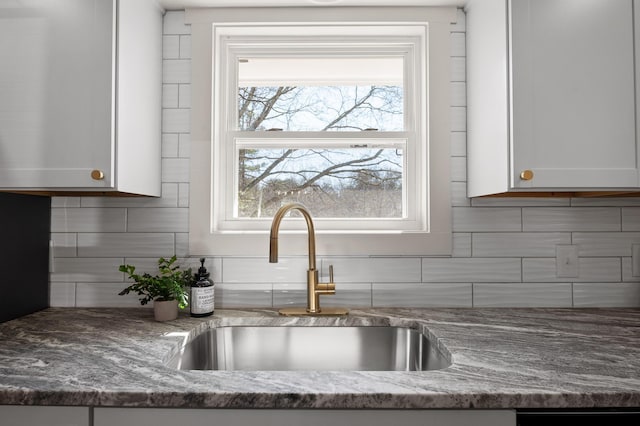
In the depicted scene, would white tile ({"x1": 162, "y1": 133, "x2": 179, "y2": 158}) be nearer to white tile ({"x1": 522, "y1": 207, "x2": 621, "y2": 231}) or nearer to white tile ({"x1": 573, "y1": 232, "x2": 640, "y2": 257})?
white tile ({"x1": 522, "y1": 207, "x2": 621, "y2": 231})

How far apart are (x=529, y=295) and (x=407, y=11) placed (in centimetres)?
124

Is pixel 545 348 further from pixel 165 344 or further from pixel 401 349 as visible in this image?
pixel 165 344

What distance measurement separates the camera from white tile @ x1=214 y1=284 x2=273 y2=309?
1.66 metres

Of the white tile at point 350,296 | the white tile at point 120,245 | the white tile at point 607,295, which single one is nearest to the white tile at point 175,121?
the white tile at point 120,245

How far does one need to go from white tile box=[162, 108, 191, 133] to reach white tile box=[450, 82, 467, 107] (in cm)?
107

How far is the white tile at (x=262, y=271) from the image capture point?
166cm

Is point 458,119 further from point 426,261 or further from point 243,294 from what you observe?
point 243,294

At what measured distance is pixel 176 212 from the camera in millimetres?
1675

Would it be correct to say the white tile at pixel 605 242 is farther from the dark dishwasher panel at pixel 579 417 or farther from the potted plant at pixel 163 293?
the potted plant at pixel 163 293

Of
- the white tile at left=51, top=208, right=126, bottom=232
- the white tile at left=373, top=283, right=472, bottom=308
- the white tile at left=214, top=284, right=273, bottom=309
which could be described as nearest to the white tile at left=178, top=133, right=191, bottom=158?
the white tile at left=51, top=208, right=126, bottom=232

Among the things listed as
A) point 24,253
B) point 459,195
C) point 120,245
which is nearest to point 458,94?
point 459,195

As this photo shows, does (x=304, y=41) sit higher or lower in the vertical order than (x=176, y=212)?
higher

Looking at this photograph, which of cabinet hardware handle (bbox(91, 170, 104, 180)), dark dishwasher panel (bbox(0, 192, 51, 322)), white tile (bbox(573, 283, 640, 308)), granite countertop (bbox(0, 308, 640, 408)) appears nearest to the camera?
granite countertop (bbox(0, 308, 640, 408))

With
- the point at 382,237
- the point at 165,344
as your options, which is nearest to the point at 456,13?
the point at 382,237
